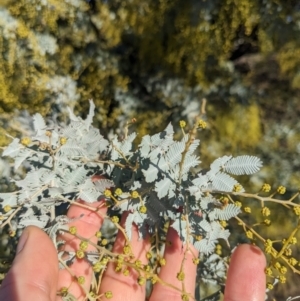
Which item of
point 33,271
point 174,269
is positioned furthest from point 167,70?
point 33,271

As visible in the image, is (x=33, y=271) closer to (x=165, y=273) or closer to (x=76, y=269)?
(x=76, y=269)

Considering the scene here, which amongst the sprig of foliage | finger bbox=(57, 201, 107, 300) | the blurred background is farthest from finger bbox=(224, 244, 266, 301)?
the blurred background

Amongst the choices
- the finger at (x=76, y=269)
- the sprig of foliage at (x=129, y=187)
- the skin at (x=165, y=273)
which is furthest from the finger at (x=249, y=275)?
the finger at (x=76, y=269)

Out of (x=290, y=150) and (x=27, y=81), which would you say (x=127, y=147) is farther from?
(x=290, y=150)

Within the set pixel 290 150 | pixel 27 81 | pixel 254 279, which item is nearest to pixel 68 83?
pixel 27 81

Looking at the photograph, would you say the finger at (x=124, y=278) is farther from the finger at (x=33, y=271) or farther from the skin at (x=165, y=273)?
the finger at (x=33, y=271)

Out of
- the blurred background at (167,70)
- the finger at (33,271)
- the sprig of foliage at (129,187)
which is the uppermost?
the blurred background at (167,70)
